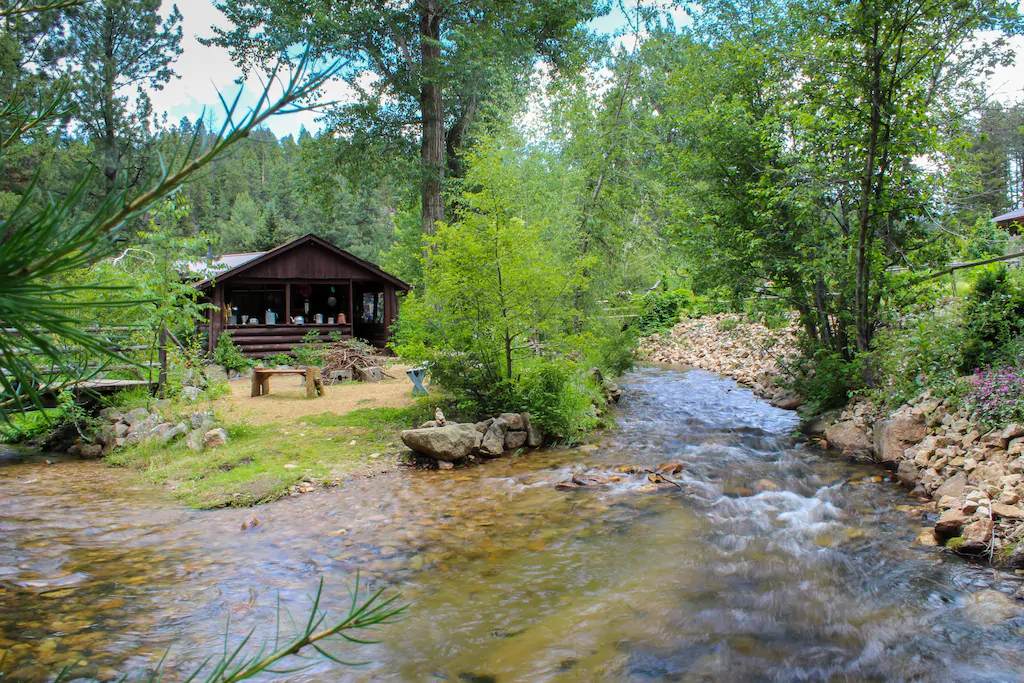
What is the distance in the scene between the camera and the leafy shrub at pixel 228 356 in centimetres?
1838

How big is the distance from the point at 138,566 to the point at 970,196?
1109 centimetres

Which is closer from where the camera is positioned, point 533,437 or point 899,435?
point 899,435

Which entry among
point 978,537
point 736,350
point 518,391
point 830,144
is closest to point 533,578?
point 978,537

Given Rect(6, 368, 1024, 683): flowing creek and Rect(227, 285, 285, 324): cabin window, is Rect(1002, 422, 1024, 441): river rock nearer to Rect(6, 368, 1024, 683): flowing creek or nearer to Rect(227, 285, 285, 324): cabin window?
Rect(6, 368, 1024, 683): flowing creek

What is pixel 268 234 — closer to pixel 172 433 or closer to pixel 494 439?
pixel 172 433

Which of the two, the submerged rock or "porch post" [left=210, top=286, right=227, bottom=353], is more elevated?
"porch post" [left=210, top=286, right=227, bottom=353]

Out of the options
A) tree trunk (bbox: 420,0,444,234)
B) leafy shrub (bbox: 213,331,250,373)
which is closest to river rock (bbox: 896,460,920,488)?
tree trunk (bbox: 420,0,444,234)

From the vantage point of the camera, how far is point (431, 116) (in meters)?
17.6

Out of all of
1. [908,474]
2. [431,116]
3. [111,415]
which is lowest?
[908,474]

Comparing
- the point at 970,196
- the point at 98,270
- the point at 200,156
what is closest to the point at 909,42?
the point at 970,196

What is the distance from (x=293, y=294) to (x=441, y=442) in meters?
18.5

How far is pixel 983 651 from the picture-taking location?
4.01m

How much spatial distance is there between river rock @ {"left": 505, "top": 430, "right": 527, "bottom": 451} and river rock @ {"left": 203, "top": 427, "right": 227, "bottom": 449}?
407cm

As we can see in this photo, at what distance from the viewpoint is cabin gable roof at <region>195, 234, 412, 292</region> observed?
2047 cm
